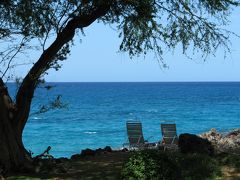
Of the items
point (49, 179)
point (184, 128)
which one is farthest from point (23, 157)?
point (184, 128)

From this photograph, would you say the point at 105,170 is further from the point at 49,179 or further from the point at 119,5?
the point at 119,5

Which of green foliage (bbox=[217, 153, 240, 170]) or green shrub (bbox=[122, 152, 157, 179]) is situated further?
green foliage (bbox=[217, 153, 240, 170])

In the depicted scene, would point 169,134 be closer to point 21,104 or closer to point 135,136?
point 135,136

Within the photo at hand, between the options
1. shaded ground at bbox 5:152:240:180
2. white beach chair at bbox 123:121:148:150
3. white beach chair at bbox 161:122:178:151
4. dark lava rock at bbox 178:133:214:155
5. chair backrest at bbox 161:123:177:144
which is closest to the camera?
shaded ground at bbox 5:152:240:180

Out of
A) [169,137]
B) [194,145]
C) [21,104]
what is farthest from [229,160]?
[169,137]

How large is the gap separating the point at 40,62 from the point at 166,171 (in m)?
3.64

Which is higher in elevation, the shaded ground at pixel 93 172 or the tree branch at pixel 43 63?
the tree branch at pixel 43 63

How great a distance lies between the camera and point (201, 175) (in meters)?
8.73

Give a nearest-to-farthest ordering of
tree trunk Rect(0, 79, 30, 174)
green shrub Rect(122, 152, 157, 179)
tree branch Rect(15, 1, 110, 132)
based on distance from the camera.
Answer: green shrub Rect(122, 152, 157, 179) → tree trunk Rect(0, 79, 30, 174) → tree branch Rect(15, 1, 110, 132)

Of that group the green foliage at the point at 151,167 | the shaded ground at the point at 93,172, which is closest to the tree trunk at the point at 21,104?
the shaded ground at the point at 93,172

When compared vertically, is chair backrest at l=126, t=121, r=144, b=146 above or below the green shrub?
below

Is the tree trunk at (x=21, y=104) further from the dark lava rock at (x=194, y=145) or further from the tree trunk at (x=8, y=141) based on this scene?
the dark lava rock at (x=194, y=145)

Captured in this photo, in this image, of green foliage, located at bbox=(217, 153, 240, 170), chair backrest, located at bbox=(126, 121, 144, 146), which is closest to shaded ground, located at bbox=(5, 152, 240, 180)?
green foliage, located at bbox=(217, 153, 240, 170)

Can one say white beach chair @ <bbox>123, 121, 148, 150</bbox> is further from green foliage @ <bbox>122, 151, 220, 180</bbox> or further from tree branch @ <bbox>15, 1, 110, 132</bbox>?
green foliage @ <bbox>122, 151, 220, 180</bbox>
